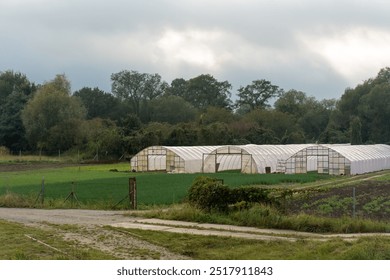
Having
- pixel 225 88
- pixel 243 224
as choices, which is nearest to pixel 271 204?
pixel 243 224

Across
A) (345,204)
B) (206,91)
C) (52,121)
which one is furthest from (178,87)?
(345,204)

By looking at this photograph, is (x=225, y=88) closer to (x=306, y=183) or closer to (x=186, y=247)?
(x=306, y=183)

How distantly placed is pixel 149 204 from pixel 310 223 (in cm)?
1092

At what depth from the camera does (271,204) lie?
21422 mm

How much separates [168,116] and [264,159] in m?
65.3

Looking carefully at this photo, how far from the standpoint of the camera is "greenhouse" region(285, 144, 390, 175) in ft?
182

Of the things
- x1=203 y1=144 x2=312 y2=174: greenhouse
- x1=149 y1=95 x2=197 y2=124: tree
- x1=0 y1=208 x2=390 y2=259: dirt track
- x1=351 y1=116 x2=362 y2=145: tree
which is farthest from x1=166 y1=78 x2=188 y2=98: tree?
x1=0 y1=208 x2=390 y2=259: dirt track

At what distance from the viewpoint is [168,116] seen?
124 m

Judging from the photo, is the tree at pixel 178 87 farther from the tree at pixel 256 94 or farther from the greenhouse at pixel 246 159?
the greenhouse at pixel 246 159

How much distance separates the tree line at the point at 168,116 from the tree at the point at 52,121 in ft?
0.51

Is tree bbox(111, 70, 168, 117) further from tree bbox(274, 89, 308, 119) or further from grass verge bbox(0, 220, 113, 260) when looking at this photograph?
grass verge bbox(0, 220, 113, 260)

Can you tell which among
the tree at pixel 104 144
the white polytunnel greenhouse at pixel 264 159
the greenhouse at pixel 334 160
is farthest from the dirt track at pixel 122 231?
the tree at pixel 104 144

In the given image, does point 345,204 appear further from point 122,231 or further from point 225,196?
point 122,231

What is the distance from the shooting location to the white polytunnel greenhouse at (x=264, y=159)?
186 ft
